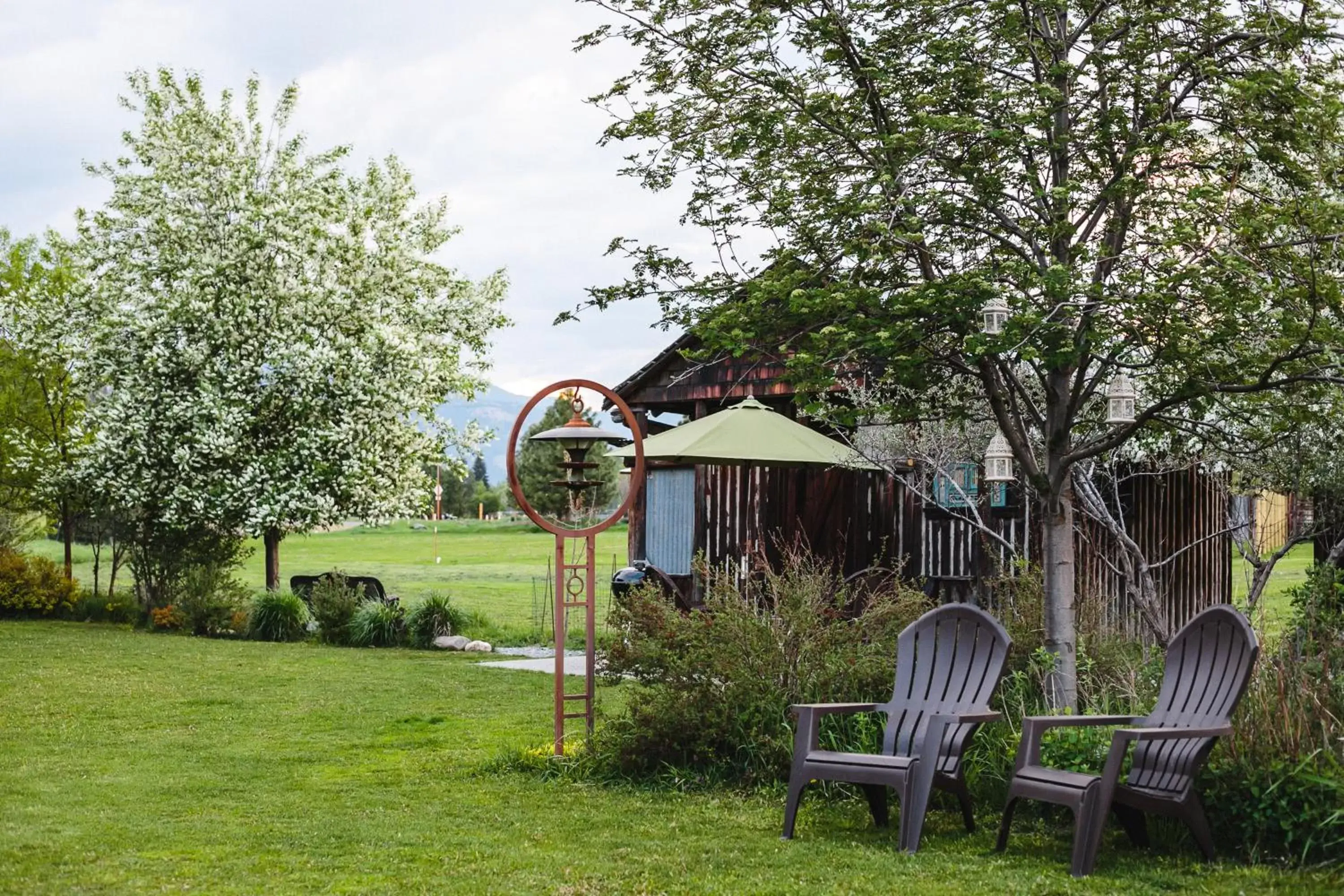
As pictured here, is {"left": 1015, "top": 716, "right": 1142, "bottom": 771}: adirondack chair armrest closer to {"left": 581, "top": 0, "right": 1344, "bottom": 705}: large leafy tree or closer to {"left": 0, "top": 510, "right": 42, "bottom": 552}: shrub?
{"left": 581, "top": 0, "right": 1344, "bottom": 705}: large leafy tree

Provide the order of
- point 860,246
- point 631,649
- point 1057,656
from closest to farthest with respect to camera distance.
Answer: point 860,246
point 1057,656
point 631,649

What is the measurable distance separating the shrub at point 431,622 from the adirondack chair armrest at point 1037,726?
11522mm

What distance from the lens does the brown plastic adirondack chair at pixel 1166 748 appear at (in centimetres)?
572

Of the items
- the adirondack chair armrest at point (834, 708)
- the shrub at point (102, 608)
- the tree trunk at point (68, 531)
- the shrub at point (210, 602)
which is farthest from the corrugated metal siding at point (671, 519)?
the tree trunk at point (68, 531)

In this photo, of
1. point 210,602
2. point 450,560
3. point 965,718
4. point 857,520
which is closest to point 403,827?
point 965,718

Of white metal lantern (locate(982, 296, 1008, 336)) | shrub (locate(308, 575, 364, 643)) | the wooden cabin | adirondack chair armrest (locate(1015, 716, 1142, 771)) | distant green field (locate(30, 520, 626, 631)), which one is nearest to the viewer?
adirondack chair armrest (locate(1015, 716, 1142, 771))

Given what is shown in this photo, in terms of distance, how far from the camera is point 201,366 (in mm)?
19406

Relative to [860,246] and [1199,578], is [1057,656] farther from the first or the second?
[1199,578]

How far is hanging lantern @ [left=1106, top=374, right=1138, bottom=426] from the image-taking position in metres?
8.00

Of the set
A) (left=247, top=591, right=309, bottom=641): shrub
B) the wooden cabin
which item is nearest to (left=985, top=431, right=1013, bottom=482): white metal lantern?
the wooden cabin

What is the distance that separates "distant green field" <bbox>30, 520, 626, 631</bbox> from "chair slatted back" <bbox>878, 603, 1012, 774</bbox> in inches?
473

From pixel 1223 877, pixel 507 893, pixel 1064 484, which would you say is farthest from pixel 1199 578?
pixel 507 893

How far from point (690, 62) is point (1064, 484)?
3.32 metres

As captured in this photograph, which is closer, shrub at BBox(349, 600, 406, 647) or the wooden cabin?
the wooden cabin
